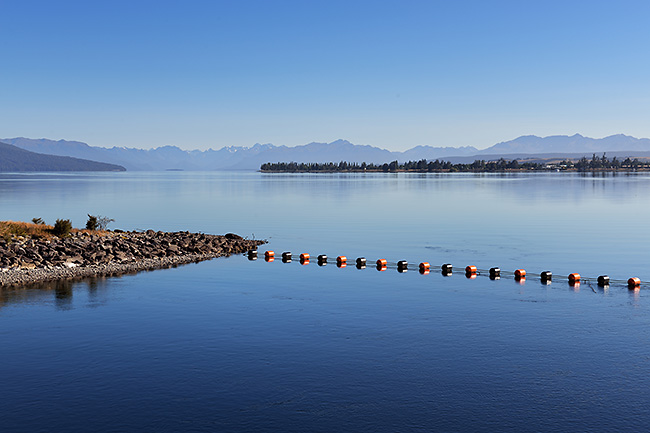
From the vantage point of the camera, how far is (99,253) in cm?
6406

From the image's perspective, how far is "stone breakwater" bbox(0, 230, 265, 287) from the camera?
57.0 metres

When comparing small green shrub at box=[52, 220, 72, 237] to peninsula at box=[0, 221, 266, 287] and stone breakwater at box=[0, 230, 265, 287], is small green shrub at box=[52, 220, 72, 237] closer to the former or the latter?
peninsula at box=[0, 221, 266, 287]

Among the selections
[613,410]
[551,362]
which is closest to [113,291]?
[551,362]

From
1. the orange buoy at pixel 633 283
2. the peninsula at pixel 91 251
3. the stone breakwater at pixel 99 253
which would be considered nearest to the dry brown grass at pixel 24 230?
the peninsula at pixel 91 251

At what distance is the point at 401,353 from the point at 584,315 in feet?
51.3

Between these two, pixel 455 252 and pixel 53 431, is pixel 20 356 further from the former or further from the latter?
pixel 455 252

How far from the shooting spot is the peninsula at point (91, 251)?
188 ft

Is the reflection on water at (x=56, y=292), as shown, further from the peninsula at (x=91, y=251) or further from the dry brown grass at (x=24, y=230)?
the dry brown grass at (x=24, y=230)

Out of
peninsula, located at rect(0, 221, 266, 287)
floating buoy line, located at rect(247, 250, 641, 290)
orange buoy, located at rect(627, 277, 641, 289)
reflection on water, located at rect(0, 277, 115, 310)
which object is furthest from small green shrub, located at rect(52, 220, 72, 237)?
orange buoy, located at rect(627, 277, 641, 289)

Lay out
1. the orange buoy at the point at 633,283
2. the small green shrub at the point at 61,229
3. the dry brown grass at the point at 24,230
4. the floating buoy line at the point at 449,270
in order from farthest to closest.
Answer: the small green shrub at the point at 61,229
the dry brown grass at the point at 24,230
the floating buoy line at the point at 449,270
the orange buoy at the point at 633,283

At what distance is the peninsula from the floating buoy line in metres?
7.07

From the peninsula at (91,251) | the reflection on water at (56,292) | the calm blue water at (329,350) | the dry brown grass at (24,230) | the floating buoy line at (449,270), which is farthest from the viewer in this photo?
the dry brown grass at (24,230)

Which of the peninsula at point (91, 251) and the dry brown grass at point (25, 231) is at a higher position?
the dry brown grass at point (25, 231)

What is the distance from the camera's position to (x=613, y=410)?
26188 mm
